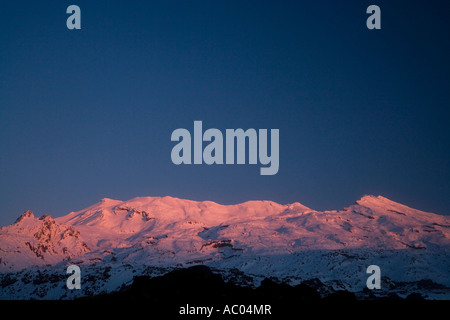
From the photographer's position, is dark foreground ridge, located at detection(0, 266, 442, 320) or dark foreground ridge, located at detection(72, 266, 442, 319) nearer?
dark foreground ridge, located at detection(0, 266, 442, 320)

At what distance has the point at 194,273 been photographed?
90.3ft
